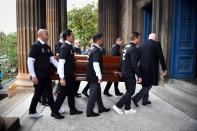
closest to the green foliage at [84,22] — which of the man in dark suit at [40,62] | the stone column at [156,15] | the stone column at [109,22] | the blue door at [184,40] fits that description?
the stone column at [109,22]

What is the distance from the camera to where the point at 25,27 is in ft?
29.6

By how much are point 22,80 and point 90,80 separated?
12.6ft

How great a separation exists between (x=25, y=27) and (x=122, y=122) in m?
4.97

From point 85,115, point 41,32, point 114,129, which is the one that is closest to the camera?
point 114,129

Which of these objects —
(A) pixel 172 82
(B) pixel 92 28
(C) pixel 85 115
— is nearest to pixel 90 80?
(C) pixel 85 115

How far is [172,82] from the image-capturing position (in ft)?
27.7

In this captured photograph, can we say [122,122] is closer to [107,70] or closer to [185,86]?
[107,70]

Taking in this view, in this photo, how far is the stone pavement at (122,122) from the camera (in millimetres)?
5219

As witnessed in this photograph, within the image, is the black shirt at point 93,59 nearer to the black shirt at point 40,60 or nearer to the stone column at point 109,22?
the black shirt at point 40,60

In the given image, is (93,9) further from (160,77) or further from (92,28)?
(160,77)

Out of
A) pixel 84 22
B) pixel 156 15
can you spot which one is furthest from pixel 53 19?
pixel 84 22

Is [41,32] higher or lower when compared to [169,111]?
higher

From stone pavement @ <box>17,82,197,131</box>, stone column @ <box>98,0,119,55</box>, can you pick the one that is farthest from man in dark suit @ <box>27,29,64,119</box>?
stone column @ <box>98,0,119,55</box>

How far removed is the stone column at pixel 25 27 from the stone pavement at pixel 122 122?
9.16 feet
